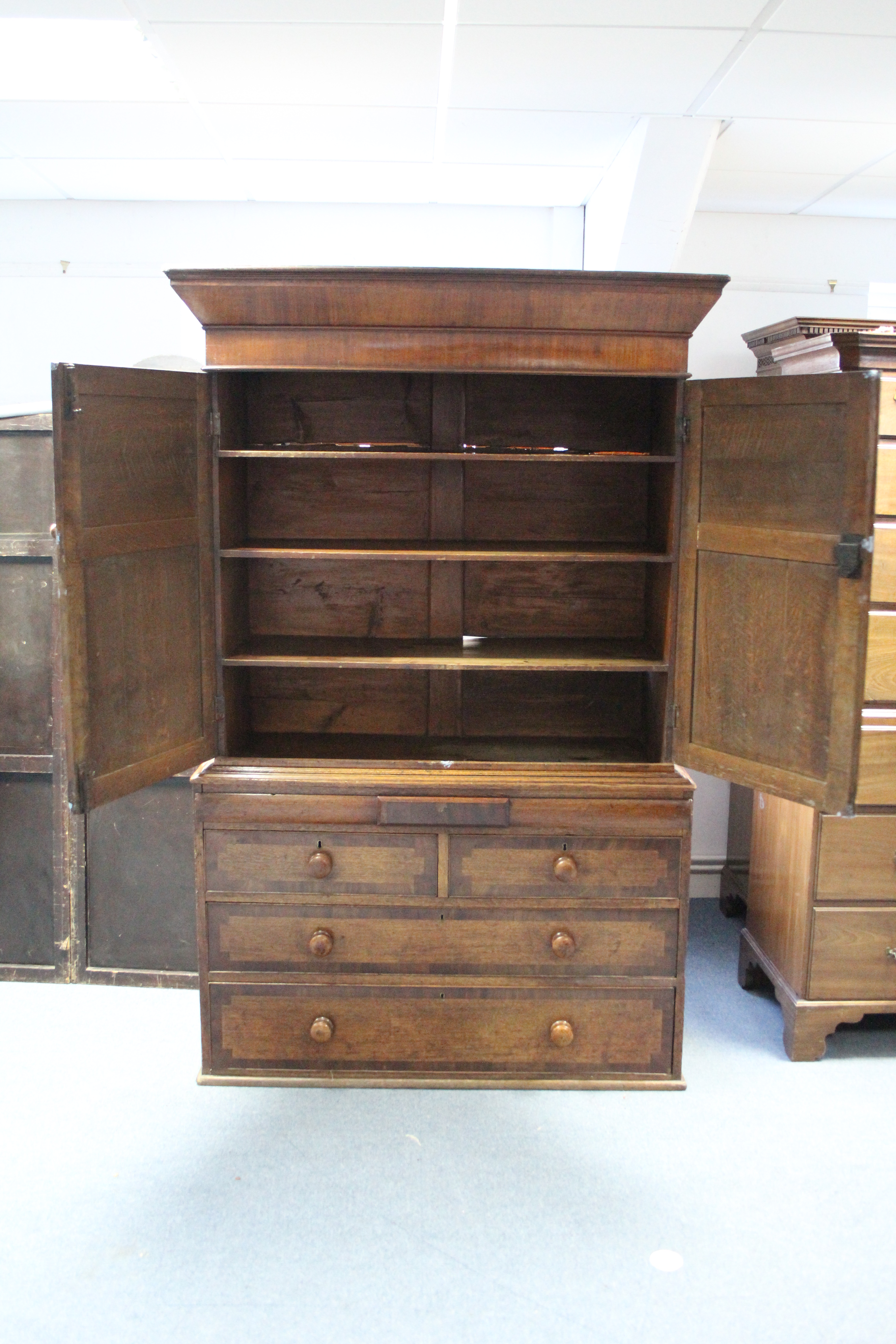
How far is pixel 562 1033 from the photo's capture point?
2451 mm

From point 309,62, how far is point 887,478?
1.62 m

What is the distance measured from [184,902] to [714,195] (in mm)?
2585

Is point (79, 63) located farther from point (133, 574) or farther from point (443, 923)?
point (443, 923)

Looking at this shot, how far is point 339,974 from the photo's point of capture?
98.1 inches

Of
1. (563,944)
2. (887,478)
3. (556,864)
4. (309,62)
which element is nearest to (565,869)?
(556,864)

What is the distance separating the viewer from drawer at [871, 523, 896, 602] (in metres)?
2.55

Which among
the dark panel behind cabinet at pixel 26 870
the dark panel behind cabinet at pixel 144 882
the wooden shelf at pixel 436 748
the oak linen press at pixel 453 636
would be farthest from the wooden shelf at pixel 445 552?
the dark panel behind cabinet at pixel 26 870

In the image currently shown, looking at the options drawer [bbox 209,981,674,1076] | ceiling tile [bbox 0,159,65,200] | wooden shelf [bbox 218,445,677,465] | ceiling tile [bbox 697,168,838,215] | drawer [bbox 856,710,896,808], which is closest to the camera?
wooden shelf [bbox 218,445,677,465]

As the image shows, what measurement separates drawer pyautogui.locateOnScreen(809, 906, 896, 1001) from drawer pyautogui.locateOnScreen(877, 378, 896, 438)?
3.81 feet

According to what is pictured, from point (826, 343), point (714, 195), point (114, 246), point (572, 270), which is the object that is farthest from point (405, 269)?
point (114, 246)

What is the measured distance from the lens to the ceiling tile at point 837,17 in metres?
2.05

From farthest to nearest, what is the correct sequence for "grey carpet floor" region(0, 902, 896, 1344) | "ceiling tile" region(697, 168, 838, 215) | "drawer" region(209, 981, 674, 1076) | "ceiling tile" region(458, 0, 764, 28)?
"ceiling tile" region(697, 168, 838, 215)
"drawer" region(209, 981, 674, 1076)
"ceiling tile" region(458, 0, 764, 28)
"grey carpet floor" region(0, 902, 896, 1344)

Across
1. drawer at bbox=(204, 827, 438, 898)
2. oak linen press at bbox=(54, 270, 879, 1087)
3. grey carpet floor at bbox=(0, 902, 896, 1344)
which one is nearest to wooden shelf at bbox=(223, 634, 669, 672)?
oak linen press at bbox=(54, 270, 879, 1087)

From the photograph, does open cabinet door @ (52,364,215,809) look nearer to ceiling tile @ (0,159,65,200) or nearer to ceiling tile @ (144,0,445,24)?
ceiling tile @ (144,0,445,24)
